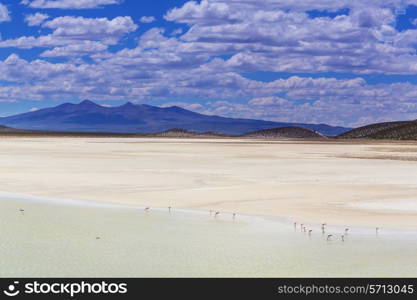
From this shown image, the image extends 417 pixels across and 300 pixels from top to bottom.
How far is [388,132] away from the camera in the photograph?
16900 centimetres

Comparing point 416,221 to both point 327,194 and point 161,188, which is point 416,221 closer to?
point 327,194

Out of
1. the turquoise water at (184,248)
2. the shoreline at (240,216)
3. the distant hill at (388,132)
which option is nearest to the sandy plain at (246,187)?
the shoreline at (240,216)

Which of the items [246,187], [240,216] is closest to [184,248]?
[240,216]

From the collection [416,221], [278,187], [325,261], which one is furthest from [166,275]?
[278,187]

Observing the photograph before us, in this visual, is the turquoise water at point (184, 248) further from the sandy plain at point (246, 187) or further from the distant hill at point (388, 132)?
the distant hill at point (388, 132)

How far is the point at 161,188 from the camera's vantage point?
3131cm

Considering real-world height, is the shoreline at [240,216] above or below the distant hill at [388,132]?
below

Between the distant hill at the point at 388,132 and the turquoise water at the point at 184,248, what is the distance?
436ft

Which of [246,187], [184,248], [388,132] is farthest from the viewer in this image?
[388,132]

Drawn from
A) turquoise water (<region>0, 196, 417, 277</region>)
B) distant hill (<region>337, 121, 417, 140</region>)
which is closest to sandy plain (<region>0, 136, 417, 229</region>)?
turquoise water (<region>0, 196, 417, 277</region>)

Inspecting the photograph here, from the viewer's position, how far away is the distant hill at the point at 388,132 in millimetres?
155750

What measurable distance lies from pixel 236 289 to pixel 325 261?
3337 millimetres

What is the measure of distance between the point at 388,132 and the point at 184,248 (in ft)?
517

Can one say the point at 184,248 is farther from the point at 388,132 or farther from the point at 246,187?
the point at 388,132
